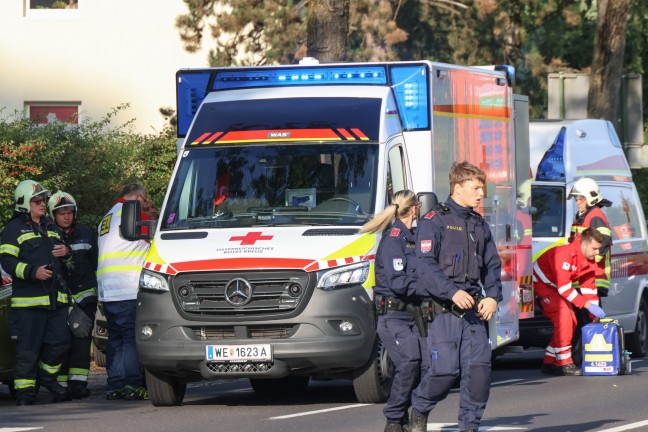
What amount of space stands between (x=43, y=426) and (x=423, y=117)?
170 inches

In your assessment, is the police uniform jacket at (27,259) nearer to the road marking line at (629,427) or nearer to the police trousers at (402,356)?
the police trousers at (402,356)

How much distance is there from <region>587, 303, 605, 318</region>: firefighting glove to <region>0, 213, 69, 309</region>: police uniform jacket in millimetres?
5523

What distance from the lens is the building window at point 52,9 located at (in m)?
27.8

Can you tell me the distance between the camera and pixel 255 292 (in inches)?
481

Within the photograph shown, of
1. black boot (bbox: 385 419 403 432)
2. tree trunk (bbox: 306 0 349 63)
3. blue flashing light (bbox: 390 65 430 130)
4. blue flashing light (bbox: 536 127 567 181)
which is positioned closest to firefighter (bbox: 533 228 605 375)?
blue flashing light (bbox: 536 127 567 181)

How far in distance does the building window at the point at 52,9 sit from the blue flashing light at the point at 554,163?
1213 cm

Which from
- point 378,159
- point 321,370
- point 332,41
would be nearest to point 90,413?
point 321,370

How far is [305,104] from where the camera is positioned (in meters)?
13.6

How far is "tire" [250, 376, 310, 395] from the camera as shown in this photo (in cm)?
1444

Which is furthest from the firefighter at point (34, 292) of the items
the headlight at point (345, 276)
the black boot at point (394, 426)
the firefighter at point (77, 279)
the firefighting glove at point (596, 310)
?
the firefighting glove at point (596, 310)

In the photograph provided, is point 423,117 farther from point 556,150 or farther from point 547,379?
point 556,150

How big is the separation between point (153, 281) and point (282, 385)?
8.30 ft

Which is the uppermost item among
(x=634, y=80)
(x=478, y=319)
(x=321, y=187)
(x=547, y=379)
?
(x=634, y=80)

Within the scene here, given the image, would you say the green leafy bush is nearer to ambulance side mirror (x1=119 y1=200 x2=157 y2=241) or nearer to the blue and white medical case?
ambulance side mirror (x1=119 y1=200 x2=157 y2=241)
